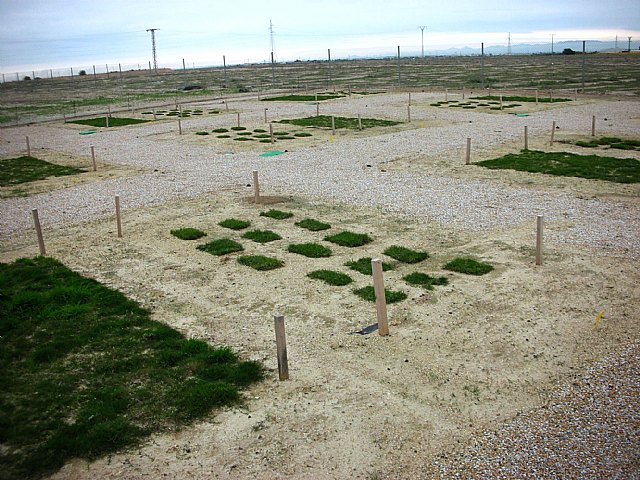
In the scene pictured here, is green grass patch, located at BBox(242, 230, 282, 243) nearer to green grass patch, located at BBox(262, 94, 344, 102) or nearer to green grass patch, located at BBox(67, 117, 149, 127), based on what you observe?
green grass patch, located at BBox(67, 117, 149, 127)

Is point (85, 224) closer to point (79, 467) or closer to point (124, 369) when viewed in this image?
point (124, 369)

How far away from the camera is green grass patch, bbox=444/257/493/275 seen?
32.4 feet

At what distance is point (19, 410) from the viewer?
627 cm

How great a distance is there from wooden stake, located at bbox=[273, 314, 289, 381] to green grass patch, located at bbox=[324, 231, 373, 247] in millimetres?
4852

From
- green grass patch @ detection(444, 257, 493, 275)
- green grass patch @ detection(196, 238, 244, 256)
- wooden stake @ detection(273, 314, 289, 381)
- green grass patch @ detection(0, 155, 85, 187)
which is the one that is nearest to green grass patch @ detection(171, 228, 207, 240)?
green grass patch @ detection(196, 238, 244, 256)

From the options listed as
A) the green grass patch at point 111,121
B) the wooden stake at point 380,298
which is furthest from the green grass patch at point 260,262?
the green grass patch at point 111,121

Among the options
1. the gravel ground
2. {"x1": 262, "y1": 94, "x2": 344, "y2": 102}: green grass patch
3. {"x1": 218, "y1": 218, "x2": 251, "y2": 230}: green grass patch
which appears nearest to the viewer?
the gravel ground

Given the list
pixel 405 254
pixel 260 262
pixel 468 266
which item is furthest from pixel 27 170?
pixel 468 266

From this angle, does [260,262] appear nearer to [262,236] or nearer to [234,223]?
[262,236]

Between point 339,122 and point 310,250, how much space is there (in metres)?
21.1

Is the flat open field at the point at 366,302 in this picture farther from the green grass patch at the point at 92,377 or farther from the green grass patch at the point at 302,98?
the green grass patch at the point at 302,98

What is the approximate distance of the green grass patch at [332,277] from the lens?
966 cm

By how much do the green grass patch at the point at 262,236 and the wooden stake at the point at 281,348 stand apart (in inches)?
208

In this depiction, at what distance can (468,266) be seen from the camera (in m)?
10.0
